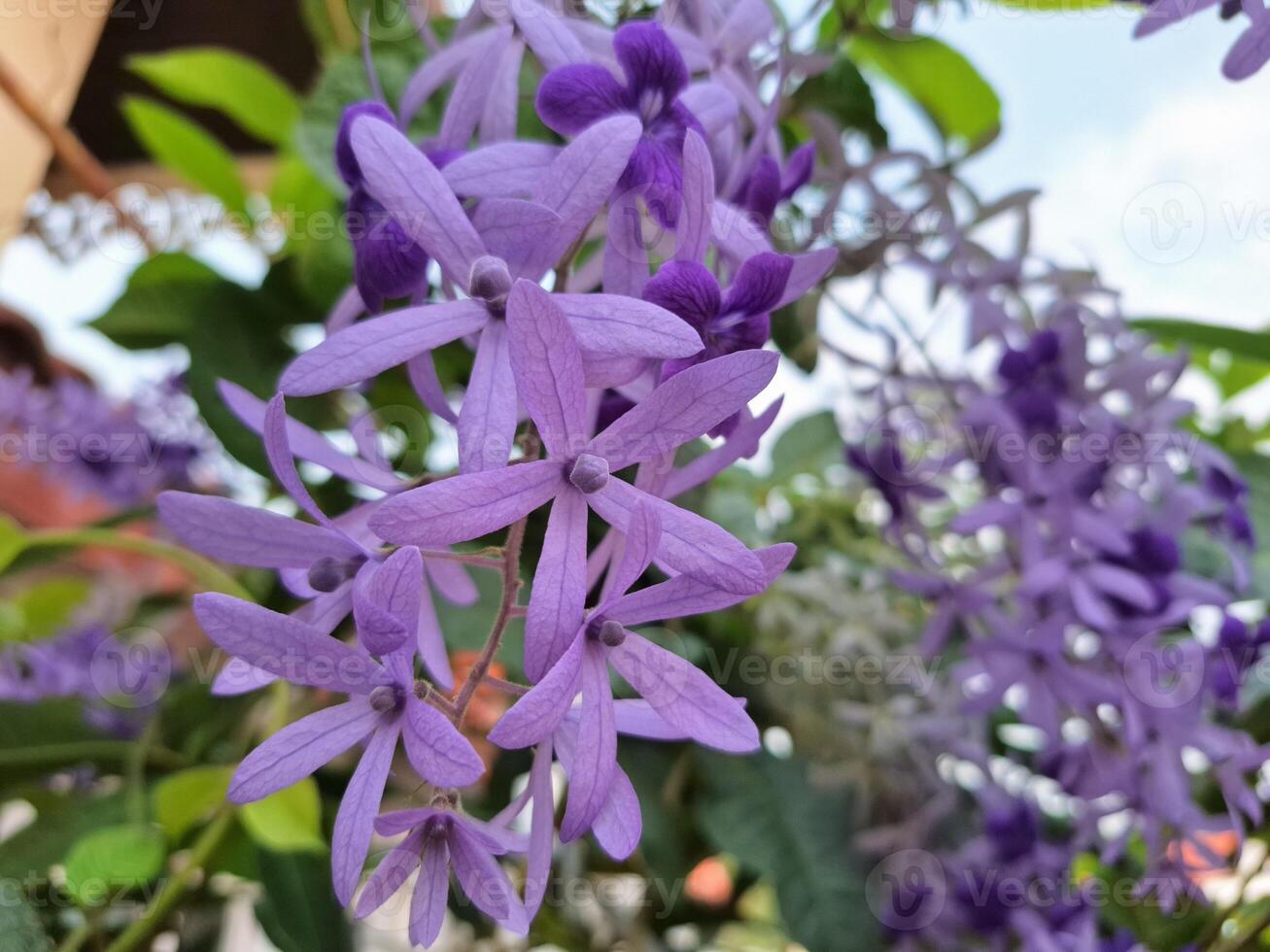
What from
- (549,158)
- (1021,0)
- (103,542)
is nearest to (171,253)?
(103,542)

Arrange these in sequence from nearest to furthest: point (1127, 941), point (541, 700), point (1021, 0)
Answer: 1. point (541, 700)
2. point (1127, 941)
3. point (1021, 0)

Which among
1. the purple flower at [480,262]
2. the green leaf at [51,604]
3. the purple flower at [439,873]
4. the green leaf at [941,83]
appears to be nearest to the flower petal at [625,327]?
the purple flower at [480,262]

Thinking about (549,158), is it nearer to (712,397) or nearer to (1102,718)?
(712,397)

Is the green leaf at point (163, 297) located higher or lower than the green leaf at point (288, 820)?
higher

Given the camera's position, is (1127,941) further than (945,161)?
No

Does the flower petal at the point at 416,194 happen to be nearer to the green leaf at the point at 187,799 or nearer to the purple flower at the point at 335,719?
the purple flower at the point at 335,719

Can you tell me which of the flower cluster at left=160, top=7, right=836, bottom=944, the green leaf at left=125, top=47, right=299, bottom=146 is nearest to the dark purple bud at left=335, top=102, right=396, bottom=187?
the flower cluster at left=160, top=7, right=836, bottom=944

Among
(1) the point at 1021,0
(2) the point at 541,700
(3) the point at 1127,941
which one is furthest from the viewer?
(1) the point at 1021,0
